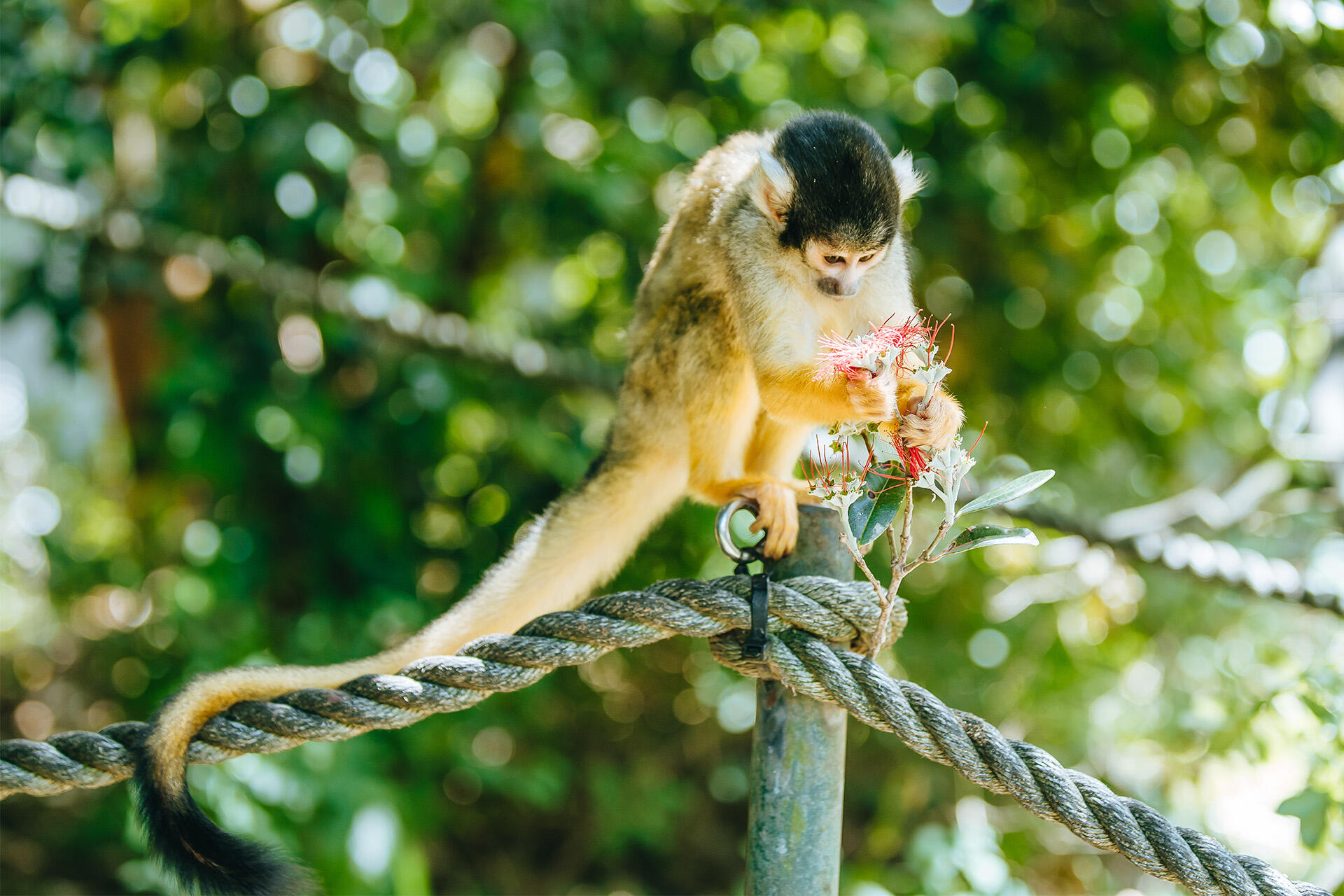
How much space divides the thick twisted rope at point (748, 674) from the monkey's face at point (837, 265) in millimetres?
621

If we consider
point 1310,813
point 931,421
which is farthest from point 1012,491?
point 1310,813

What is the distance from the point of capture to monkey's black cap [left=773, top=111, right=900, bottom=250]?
4.91ft

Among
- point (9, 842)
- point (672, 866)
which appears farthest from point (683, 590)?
point (9, 842)

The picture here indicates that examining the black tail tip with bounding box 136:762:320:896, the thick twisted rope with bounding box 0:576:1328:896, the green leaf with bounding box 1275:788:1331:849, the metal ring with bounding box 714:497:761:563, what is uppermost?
the metal ring with bounding box 714:497:761:563

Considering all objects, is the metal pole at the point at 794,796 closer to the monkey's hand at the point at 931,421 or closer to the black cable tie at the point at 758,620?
the black cable tie at the point at 758,620

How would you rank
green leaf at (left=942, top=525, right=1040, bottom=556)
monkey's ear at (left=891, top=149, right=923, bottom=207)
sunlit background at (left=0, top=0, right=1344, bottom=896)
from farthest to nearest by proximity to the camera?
sunlit background at (left=0, top=0, right=1344, bottom=896) < monkey's ear at (left=891, top=149, right=923, bottom=207) < green leaf at (left=942, top=525, right=1040, bottom=556)

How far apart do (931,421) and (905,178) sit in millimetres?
716

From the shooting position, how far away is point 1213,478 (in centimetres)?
297

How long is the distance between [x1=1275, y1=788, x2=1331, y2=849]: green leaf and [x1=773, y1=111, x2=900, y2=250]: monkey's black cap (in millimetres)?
1139

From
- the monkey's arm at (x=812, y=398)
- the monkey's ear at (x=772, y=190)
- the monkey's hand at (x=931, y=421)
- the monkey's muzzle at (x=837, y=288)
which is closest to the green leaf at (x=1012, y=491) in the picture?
the monkey's hand at (x=931, y=421)

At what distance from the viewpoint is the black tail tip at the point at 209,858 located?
3.59ft

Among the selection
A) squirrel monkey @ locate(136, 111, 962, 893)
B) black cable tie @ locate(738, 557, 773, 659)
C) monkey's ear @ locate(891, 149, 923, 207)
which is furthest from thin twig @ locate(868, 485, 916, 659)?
monkey's ear @ locate(891, 149, 923, 207)

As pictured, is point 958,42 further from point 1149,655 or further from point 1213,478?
point 1149,655

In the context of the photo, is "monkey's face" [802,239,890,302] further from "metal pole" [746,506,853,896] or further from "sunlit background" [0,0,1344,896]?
"sunlit background" [0,0,1344,896]
